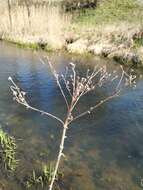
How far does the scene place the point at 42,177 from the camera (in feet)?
31.1

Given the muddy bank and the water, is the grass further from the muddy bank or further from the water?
the water

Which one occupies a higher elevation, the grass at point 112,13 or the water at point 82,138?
the water at point 82,138

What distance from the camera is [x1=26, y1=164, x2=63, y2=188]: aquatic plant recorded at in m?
9.23

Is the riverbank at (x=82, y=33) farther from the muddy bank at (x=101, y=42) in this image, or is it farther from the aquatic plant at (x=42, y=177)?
the aquatic plant at (x=42, y=177)

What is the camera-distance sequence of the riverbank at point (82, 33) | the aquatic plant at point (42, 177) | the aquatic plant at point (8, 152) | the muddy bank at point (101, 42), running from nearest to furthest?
1. the aquatic plant at point (42, 177)
2. the aquatic plant at point (8, 152)
3. the muddy bank at point (101, 42)
4. the riverbank at point (82, 33)

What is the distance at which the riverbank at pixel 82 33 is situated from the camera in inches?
914

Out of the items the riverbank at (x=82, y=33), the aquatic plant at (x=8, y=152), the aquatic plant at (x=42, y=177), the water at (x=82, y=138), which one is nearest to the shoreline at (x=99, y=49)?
the riverbank at (x=82, y=33)

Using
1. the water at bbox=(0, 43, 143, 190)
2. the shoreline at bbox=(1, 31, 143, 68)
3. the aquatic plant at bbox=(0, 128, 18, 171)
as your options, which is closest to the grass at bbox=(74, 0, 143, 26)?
the shoreline at bbox=(1, 31, 143, 68)

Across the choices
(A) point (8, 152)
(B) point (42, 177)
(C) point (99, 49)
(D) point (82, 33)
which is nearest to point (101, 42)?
(C) point (99, 49)

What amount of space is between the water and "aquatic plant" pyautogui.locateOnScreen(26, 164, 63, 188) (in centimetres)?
16

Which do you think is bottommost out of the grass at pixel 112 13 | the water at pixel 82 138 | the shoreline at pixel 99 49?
the shoreline at pixel 99 49

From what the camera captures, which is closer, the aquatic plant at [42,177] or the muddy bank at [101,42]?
the aquatic plant at [42,177]

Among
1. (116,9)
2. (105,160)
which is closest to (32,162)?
(105,160)

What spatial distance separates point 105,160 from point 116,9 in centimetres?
2350
